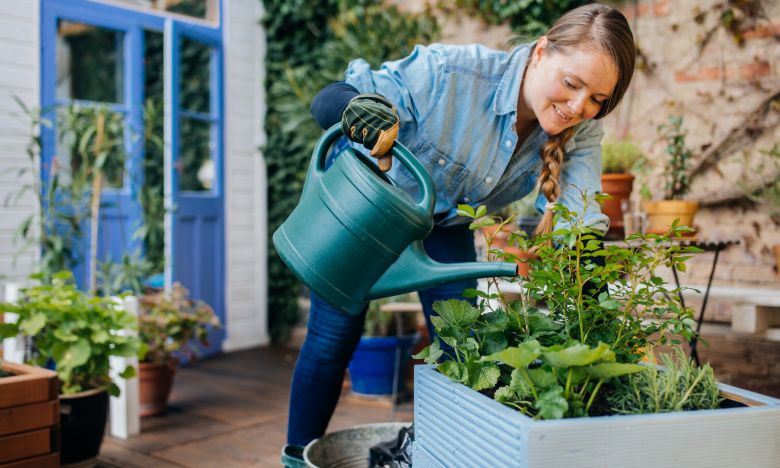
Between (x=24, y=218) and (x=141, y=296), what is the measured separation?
2.44 feet

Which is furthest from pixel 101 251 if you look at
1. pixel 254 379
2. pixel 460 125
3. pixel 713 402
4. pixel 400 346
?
pixel 713 402

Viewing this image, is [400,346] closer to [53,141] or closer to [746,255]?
[746,255]

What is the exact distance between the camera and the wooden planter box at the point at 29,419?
→ 5.76 feet

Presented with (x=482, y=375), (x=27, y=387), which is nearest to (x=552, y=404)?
(x=482, y=375)

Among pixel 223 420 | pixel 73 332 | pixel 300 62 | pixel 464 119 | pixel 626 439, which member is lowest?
pixel 223 420

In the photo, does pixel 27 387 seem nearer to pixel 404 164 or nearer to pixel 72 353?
pixel 72 353

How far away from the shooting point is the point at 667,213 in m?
2.20

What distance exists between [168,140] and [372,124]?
9.54 ft

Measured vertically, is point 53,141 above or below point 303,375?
above

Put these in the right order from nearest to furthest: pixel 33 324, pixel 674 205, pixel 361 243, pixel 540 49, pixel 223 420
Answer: pixel 361 243, pixel 540 49, pixel 33 324, pixel 674 205, pixel 223 420

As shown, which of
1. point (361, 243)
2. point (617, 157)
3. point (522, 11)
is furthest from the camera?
point (522, 11)

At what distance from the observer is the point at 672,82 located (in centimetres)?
305

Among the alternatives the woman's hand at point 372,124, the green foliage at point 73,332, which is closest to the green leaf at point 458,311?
the woman's hand at point 372,124

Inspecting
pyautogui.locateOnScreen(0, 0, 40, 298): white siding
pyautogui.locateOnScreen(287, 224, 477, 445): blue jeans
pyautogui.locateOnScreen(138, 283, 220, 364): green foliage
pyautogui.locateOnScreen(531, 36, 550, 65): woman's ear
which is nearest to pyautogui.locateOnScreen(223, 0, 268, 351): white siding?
pyautogui.locateOnScreen(0, 0, 40, 298): white siding
